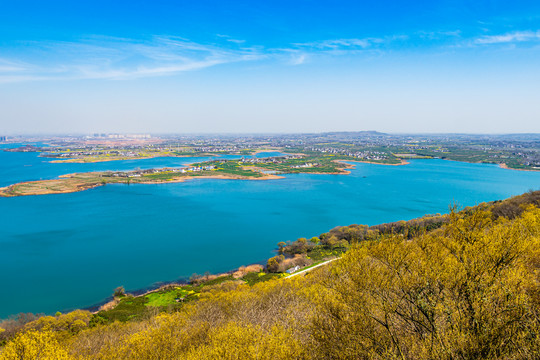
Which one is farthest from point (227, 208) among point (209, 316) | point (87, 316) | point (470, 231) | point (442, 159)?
point (442, 159)

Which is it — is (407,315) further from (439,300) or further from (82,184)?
(82,184)

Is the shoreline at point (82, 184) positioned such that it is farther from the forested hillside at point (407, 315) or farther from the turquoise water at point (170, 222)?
the forested hillside at point (407, 315)

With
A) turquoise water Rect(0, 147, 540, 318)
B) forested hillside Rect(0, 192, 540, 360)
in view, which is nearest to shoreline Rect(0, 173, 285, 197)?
turquoise water Rect(0, 147, 540, 318)

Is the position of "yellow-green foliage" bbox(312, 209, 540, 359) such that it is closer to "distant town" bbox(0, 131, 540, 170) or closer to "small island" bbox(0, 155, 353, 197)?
"small island" bbox(0, 155, 353, 197)

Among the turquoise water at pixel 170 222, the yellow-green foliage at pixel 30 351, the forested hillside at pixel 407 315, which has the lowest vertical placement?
the turquoise water at pixel 170 222

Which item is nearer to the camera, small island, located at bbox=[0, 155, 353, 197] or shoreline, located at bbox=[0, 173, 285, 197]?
shoreline, located at bbox=[0, 173, 285, 197]

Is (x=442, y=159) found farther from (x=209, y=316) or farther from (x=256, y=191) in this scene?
(x=209, y=316)

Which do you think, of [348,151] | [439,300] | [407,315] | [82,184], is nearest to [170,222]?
[82,184]

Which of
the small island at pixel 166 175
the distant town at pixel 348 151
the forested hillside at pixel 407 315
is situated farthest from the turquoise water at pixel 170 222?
the distant town at pixel 348 151
